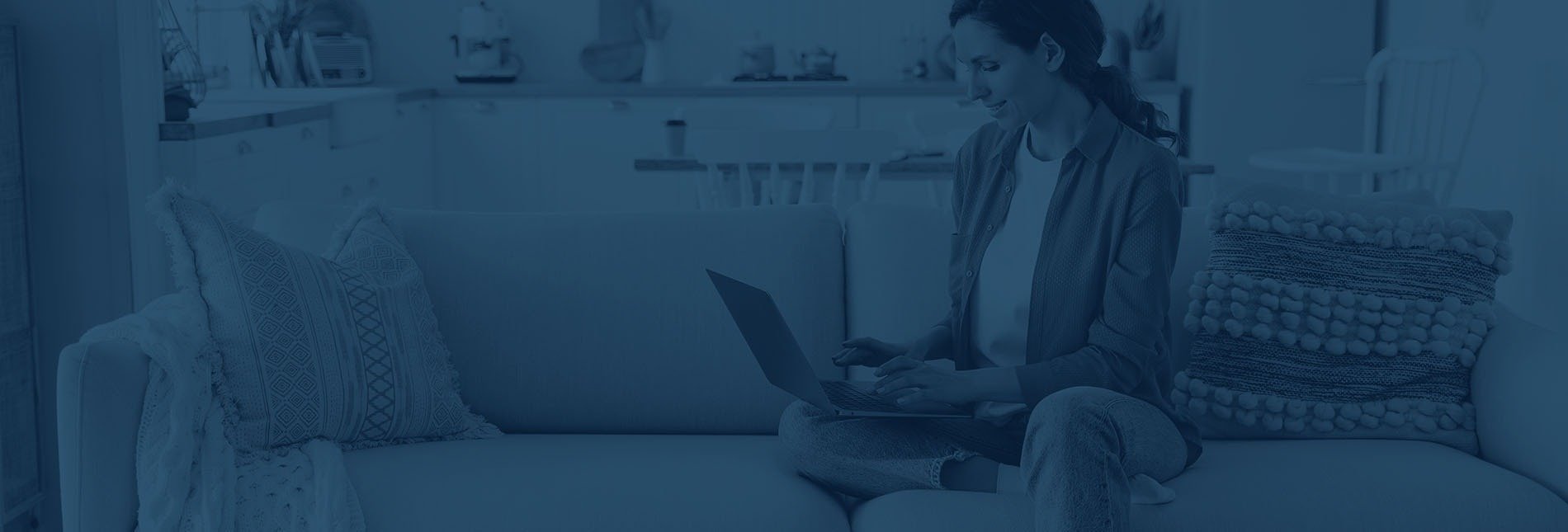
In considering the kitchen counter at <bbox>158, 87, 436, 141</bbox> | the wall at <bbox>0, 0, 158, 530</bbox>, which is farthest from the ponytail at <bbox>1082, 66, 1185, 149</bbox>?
the kitchen counter at <bbox>158, 87, 436, 141</bbox>

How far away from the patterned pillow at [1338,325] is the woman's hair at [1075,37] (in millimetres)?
307

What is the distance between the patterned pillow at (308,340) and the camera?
6.59 feet

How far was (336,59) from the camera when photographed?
587 centimetres

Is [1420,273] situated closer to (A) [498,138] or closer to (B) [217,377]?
(B) [217,377]

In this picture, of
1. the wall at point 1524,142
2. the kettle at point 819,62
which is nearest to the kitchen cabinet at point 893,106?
the kettle at point 819,62

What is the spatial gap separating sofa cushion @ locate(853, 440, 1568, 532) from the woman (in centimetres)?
5

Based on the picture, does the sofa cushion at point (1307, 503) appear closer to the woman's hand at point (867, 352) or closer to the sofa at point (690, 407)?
A: the sofa at point (690, 407)

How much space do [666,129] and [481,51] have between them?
2.53 metres

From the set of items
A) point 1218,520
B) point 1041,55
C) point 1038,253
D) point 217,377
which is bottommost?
point 1218,520

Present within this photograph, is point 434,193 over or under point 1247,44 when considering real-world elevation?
under

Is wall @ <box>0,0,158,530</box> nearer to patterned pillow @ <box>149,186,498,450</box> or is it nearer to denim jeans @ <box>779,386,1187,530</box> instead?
patterned pillow @ <box>149,186,498,450</box>

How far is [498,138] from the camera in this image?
6.02 meters

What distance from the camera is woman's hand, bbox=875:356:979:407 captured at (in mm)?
1793

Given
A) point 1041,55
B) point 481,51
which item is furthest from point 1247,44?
point 1041,55
